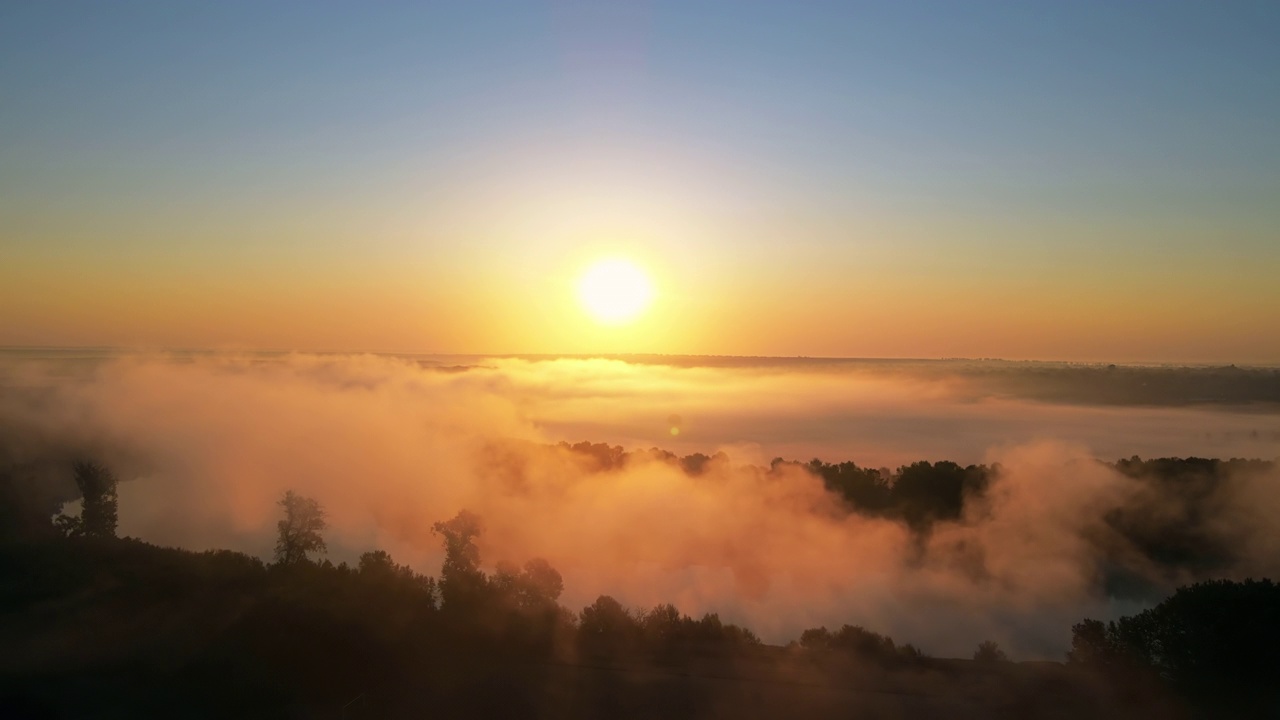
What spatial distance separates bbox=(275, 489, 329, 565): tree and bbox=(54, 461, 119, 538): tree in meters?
9.06

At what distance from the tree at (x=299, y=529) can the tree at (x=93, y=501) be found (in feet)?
29.7

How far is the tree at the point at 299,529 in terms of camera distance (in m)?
32.8

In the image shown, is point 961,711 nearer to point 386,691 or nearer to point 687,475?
point 386,691

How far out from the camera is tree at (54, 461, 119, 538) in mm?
36469

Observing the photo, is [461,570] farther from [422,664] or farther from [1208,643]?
[1208,643]

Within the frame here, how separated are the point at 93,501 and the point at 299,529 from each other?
16.3 m

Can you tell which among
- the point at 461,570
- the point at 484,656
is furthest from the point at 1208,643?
the point at 461,570

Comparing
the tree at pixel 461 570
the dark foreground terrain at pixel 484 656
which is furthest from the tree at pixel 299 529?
the dark foreground terrain at pixel 484 656

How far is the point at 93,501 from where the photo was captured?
41.9 meters

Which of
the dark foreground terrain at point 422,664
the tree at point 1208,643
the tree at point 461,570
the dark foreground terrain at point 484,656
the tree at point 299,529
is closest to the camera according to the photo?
the dark foreground terrain at point 422,664

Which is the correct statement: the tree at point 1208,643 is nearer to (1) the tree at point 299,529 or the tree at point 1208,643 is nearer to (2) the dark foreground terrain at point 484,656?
(2) the dark foreground terrain at point 484,656

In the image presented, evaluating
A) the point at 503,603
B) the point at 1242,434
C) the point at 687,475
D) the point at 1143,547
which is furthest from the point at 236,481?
the point at 1242,434

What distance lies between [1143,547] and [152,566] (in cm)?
4752

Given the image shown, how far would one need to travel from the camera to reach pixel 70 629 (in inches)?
596
